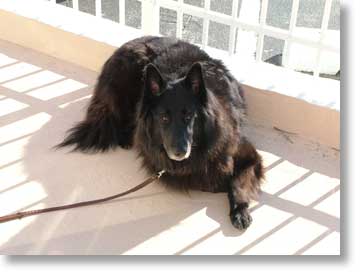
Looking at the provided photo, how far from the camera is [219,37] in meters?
5.50

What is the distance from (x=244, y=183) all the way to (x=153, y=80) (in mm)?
807

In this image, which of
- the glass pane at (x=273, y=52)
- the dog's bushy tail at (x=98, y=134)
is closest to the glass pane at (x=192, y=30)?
the glass pane at (x=273, y=52)

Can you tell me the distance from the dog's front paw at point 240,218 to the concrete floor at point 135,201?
3 centimetres

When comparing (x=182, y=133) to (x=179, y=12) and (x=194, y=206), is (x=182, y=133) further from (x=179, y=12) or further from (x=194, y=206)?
(x=179, y=12)

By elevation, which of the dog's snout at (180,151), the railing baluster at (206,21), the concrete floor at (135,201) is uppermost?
the railing baluster at (206,21)

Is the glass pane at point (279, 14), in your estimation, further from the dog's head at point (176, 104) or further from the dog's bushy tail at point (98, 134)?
the dog's head at point (176, 104)

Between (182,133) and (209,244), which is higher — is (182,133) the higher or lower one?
the higher one

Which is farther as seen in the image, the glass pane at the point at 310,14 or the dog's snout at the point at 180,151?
the glass pane at the point at 310,14

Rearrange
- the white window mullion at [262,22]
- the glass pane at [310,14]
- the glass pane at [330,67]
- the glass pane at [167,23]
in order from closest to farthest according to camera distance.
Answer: the white window mullion at [262,22] → the glass pane at [330,67] → the glass pane at [167,23] → the glass pane at [310,14]

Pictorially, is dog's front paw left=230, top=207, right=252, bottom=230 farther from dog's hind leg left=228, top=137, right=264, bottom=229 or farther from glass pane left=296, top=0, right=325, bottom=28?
glass pane left=296, top=0, right=325, bottom=28

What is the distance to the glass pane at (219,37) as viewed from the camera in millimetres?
5336

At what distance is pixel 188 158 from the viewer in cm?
306
